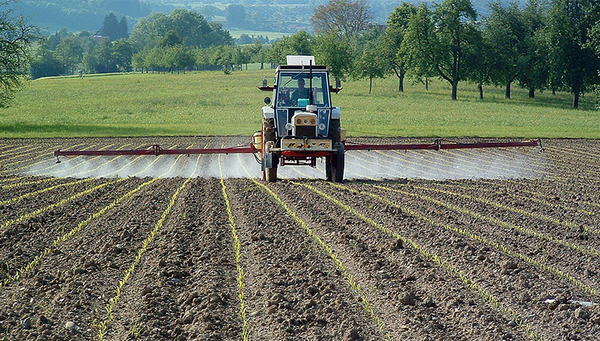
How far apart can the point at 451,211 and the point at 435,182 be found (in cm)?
427

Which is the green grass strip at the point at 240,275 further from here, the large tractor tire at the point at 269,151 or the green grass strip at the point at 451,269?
the large tractor tire at the point at 269,151

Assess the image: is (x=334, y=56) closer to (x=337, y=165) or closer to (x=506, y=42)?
(x=506, y=42)

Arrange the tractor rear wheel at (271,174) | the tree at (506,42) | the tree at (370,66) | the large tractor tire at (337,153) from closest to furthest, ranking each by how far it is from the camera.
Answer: the large tractor tire at (337,153), the tractor rear wheel at (271,174), the tree at (506,42), the tree at (370,66)

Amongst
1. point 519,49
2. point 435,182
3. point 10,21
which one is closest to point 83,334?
point 435,182

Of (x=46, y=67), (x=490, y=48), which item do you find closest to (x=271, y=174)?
(x=490, y=48)

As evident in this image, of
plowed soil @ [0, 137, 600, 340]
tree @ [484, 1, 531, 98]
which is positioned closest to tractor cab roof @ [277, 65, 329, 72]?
plowed soil @ [0, 137, 600, 340]

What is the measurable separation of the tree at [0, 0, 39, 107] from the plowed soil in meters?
21.8

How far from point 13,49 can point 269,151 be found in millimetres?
25795

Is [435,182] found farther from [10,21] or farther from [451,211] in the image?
[10,21]

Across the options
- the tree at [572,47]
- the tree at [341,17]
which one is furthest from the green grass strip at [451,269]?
the tree at [341,17]

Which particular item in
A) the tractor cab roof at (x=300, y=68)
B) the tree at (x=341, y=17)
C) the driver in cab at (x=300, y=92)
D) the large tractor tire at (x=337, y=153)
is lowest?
the large tractor tire at (x=337, y=153)

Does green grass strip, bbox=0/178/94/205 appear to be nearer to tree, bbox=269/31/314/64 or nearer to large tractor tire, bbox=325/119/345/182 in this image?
large tractor tire, bbox=325/119/345/182

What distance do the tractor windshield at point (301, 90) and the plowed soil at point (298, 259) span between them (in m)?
1.89

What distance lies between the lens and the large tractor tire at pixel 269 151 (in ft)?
50.3
